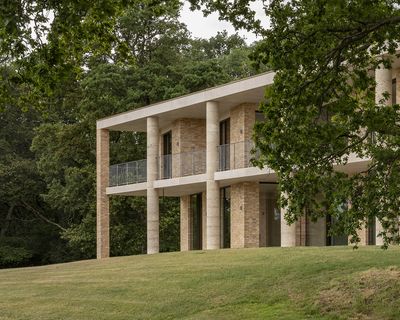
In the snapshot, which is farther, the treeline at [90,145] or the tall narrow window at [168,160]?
the treeline at [90,145]

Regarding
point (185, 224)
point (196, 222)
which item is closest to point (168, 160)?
point (196, 222)

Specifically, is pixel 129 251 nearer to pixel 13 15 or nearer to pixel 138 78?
pixel 138 78

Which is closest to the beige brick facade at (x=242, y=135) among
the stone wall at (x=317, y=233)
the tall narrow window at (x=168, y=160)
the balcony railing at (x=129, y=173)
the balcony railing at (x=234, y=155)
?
the balcony railing at (x=234, y=155)

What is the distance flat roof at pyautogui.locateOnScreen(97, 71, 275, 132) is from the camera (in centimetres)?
3044

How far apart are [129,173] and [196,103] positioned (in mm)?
7494

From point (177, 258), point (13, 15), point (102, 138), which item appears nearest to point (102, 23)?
point (13, 15)

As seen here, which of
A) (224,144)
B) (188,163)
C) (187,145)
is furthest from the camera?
(187,145)

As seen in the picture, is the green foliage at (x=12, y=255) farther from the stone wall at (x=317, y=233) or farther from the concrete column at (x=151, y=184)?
the stone wall at (x=317, y=233)

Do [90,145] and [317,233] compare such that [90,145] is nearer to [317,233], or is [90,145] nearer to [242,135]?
[242,135]

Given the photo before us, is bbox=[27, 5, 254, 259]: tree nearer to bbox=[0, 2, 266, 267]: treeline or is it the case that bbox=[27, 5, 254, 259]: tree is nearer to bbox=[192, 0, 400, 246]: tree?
bbox=[0, 2, 266, 267]: treeline

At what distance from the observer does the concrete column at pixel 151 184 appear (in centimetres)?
3762

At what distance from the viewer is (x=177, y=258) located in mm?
27297

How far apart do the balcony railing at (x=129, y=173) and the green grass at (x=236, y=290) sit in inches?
566

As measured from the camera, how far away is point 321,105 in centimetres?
1487
